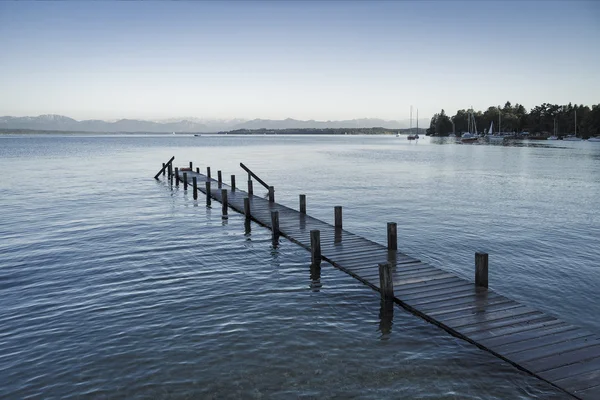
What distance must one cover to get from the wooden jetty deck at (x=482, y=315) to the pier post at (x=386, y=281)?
0.09 ft

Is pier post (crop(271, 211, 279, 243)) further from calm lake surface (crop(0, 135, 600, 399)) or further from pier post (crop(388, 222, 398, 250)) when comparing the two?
pier post (crop(388, 222, 398, 250))

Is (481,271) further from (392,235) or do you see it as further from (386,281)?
(392,235)

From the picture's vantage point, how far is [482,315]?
1142 cm

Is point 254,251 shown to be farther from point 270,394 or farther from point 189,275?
point 270,394

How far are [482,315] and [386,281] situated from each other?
103 inches

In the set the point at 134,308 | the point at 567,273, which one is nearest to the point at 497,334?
the point at 567,273

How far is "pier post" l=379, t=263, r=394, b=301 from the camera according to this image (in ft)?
41.5

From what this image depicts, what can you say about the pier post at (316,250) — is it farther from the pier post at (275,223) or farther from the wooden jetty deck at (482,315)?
the pier post at (275,223)

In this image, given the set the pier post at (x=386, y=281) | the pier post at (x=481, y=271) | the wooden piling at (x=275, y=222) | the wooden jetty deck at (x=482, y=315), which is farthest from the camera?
the wooden piling at (x=275, y=222)

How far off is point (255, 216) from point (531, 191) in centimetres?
2795

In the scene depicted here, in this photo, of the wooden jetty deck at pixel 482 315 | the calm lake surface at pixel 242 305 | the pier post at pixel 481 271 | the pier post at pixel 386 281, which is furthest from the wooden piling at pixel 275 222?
the pier post at pixel 481 271

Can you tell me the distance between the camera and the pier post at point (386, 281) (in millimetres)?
12664

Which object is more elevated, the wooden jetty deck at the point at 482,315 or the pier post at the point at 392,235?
the pier post at the point at 392,235

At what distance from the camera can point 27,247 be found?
21.3m
